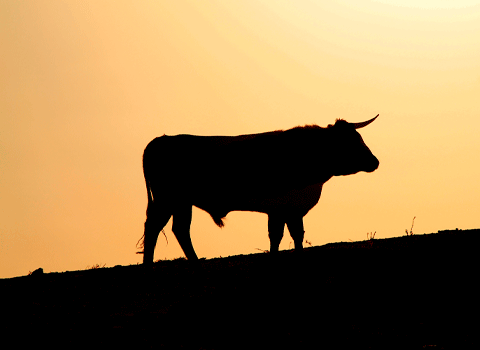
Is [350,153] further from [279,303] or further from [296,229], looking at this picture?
[279,303]

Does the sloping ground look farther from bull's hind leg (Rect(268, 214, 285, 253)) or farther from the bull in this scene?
the bull

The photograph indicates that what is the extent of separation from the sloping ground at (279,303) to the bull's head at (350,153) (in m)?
2.30

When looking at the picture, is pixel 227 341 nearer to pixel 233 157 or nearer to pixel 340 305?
pixel 340 305

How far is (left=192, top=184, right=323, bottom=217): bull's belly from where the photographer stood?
9.64 meters

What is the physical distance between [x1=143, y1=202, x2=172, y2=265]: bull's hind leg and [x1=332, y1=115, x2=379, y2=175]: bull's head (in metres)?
3.06

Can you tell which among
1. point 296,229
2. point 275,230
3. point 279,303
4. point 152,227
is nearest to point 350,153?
point 296,229

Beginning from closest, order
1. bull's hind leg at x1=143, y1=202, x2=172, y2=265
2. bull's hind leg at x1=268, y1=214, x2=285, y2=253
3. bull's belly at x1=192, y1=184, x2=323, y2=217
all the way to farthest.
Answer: bull's hind leg at x1=268, y1=214, x2=285, y2=253 → bull's belly at x1=192, y1=184, x2=323, y2=217 → bull's hind leg at x1=143, y1=202, x2=172, y2=265

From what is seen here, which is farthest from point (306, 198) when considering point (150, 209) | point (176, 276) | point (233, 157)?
point (176, 276)

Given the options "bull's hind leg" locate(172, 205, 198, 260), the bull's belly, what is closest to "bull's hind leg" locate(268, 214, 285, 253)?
the bull's belly

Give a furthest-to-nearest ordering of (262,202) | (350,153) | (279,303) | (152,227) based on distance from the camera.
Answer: (152,227) < (350,153) < (262,202) < (279,303)

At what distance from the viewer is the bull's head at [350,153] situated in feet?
32.5

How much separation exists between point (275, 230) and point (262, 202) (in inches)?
24.9

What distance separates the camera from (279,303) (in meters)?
5.73

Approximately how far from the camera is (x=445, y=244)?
23.6 feet
